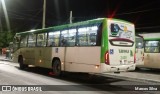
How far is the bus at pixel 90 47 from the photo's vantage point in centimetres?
1282

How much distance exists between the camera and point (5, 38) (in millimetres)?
48719

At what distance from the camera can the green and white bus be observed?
2002 cm

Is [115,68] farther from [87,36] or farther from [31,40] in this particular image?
[31,40]

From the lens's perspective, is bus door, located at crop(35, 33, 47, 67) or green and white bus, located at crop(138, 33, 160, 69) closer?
bus door, located at crop(35, 33, 47, 67)

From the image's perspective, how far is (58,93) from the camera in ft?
34.2

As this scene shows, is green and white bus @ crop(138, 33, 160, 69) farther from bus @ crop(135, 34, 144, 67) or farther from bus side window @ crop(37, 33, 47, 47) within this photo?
bus side window @ crop(37, 33, 47, 47)

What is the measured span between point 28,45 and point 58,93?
10393mm

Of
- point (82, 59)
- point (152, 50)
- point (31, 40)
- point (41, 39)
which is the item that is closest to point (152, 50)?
point (152, 50)

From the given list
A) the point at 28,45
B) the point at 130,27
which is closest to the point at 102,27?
the point at 130,27

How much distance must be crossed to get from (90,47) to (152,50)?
27.5 ft

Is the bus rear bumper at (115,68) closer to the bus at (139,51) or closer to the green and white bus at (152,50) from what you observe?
the bus at (139,51)

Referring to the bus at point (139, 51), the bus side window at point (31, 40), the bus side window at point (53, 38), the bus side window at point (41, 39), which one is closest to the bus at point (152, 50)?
the bus at point (139, 51)

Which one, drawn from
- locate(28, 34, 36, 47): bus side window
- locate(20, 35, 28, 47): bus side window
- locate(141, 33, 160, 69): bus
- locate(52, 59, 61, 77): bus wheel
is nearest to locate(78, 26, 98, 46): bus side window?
locate(52, 59, 61, 77): bus wheel

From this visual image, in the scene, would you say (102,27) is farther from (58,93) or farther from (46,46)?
(46,46)
